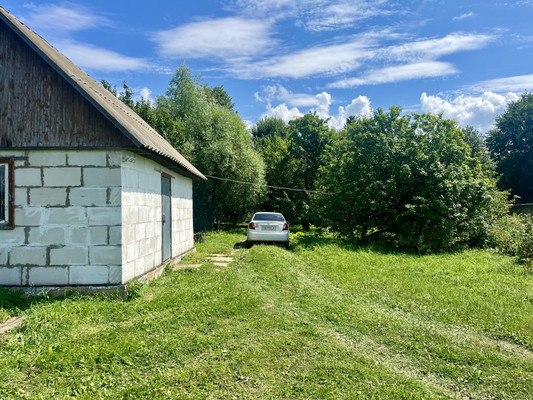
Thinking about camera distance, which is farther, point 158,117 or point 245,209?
point 245,209

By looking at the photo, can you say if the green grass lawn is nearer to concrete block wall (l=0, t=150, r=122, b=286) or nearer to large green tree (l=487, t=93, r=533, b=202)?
concrete block wall (l=0, t=150, r=122, b=286)

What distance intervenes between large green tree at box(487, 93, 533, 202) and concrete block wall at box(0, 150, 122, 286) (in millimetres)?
37524

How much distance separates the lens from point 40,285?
644cm

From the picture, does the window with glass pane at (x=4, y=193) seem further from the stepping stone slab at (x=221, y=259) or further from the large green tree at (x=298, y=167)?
the large green tree at (x=298, y=167)

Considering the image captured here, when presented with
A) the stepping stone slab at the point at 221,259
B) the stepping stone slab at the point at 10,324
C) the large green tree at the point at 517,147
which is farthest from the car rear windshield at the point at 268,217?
the large green tree at the point at 517,147

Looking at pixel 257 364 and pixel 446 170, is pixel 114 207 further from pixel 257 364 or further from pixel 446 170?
pixel 446 170

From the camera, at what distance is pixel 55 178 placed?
21.5ft

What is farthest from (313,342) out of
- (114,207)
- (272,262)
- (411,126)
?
(411,126)

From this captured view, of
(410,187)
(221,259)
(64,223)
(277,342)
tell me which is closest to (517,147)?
(410,187)

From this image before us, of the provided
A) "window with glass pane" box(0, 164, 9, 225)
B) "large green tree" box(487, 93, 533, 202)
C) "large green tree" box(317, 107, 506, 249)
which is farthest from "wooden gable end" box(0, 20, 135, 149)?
"large green tree" box(487, 93, 533, 202)

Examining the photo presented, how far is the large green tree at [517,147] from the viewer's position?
32.2 m

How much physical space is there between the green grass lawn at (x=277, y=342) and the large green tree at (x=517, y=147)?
3118cm

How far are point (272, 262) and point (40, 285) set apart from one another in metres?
5.82

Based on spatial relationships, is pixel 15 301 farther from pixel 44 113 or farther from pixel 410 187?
pixel 410 187
